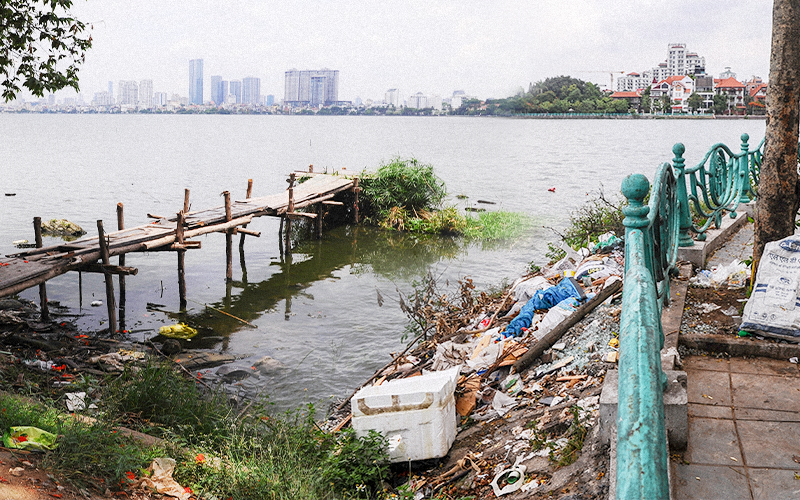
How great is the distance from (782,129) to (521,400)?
2946mm

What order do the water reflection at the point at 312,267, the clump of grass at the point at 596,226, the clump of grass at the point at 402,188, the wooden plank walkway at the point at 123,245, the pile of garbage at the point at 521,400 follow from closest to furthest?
the pile of garbage at the point at 521,400 → the wooden plank walkway at the point at 123,245 → the clump of grass at the point at 596,226 → the water reflection at the point at 312,267 → the clump of grass at the point at 402,188

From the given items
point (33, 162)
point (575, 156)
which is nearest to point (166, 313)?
point (33, 162)

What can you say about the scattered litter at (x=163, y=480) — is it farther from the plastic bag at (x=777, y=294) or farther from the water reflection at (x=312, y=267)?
the water reflection at (x=312, y=267)

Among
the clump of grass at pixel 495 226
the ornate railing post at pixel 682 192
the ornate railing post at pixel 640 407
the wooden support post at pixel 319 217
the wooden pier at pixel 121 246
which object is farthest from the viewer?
the clump of grass at pixel 495 226

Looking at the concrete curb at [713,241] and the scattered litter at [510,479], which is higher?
the concrete curb at [713,241]

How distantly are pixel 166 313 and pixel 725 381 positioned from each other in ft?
37.4

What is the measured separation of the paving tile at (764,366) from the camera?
162 inches

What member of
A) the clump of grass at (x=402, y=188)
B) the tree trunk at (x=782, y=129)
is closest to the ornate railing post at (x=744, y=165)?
the tree trunk at (x=782, y=129)

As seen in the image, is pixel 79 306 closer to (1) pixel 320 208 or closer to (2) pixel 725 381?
(1) pixel 320 208

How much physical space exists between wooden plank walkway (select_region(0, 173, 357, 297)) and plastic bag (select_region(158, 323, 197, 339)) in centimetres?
122

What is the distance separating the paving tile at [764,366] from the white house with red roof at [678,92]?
125m

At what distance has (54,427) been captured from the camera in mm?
5125

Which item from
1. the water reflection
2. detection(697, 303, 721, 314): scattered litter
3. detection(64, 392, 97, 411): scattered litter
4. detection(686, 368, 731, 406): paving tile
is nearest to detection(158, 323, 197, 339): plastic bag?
the water reflection

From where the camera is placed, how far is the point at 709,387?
3.95 m
